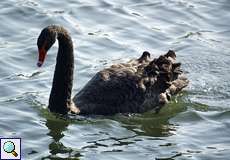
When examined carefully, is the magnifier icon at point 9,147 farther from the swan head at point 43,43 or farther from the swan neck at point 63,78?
the swan neck at point 63,78

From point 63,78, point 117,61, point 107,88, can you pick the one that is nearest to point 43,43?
point 63,78

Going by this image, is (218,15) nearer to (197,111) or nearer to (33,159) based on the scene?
(197,111)

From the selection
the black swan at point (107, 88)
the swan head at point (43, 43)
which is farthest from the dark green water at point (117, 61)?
the swan head at point (43, 43)

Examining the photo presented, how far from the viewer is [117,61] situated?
35.4 ft

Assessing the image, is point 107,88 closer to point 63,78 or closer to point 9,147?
point 63,78

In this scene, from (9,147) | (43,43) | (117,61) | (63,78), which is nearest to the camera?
(9,147)

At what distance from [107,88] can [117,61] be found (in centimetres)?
166

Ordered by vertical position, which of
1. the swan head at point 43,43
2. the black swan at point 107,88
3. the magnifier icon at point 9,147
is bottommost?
the magnifier icon at point 9,147

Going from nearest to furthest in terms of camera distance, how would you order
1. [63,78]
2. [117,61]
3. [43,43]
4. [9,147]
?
[9,147] → [43,43] → [63,78] → [117,61]

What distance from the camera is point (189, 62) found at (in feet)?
35.8

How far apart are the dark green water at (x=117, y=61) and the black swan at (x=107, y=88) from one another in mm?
140

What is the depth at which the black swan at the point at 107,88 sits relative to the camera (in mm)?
9047

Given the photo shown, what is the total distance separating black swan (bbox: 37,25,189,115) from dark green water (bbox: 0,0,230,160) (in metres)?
0.14

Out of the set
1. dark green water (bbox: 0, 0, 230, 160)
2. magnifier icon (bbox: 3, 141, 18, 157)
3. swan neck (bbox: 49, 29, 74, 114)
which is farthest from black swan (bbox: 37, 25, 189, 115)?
magnifier icon (bbox: 3, 141, 18, 157)
